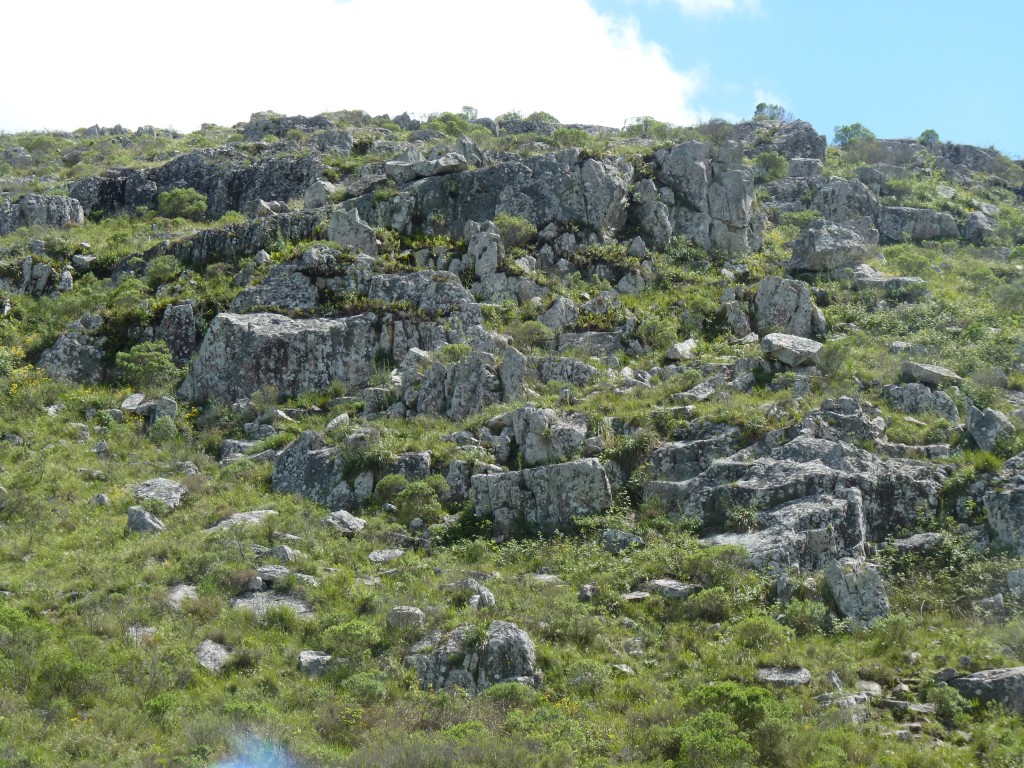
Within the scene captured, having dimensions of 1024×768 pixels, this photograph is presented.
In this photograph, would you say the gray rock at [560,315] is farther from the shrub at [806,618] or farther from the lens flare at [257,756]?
the lens flare at [257,756]

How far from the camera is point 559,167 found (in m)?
29.9

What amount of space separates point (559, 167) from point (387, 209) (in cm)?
568

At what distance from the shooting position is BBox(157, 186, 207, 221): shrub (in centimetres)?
3472

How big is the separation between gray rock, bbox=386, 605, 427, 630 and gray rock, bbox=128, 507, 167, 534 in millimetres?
5782

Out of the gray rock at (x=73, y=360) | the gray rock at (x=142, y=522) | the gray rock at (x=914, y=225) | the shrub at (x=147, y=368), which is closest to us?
the gray rock at (x=142, y=522)

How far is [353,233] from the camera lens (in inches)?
1095

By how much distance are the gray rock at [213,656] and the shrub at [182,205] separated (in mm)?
24330

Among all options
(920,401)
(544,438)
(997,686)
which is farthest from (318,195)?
(997,686)

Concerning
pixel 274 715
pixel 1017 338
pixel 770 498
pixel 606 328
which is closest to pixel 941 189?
pixel 1017 338

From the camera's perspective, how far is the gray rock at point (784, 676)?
41.8ft

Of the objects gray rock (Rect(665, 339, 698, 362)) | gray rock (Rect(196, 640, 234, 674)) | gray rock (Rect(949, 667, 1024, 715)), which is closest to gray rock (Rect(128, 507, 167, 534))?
gray rock (Rect(196, 640, 234, 674))

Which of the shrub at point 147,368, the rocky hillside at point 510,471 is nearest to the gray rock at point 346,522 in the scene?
the rocky hillside at point 510,471

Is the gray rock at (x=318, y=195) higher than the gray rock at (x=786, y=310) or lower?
higher

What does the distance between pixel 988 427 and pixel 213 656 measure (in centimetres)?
1449
